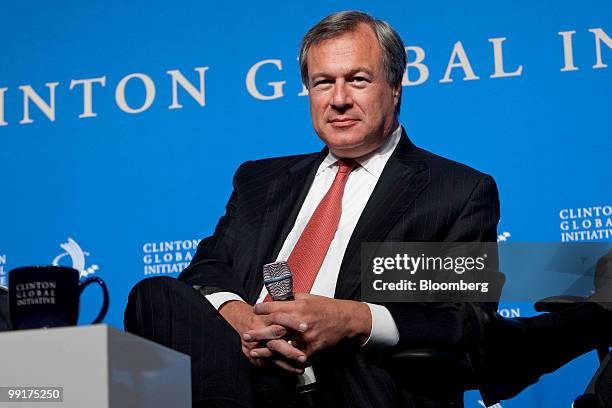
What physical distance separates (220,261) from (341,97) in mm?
474

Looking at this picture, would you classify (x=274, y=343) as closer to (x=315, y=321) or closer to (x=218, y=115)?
(x=315, y=321)

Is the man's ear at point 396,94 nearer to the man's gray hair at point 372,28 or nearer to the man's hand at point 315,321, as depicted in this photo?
the man's gray hair at point 372,28

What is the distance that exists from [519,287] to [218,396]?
136 centimetres

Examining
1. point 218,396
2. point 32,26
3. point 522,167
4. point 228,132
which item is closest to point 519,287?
point 522,167

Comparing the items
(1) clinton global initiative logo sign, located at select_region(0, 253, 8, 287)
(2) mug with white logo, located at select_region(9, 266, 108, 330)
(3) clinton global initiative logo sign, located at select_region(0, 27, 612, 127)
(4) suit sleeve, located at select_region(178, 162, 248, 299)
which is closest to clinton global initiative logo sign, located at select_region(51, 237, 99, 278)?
(1) clinton global initiative logo sign, located at select_region(0, 253, 8, 287)

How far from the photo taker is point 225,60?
123 inches

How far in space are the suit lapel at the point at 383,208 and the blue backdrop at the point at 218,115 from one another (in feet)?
2.24

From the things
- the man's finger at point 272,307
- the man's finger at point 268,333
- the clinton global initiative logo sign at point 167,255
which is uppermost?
the clinton global initiative logo sign at point 167,255

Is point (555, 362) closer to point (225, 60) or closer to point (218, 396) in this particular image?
point (218, 396)

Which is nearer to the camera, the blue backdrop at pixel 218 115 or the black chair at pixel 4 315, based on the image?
the black chair at pixel 4 315

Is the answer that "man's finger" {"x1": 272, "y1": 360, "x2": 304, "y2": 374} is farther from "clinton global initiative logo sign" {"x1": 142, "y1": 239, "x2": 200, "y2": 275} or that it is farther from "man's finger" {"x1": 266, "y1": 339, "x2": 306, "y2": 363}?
"clinton global initiative logo sign" {"x1": 142, "y1": 239, "x2": 200, "y2": 275}

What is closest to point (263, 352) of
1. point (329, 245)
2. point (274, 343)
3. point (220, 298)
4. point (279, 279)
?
point (274, 343)

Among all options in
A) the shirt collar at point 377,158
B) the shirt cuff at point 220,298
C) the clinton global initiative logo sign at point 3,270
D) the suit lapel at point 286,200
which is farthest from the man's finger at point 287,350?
the clinton global initiative logo sign at point 3,270

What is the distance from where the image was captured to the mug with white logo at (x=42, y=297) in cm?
130
